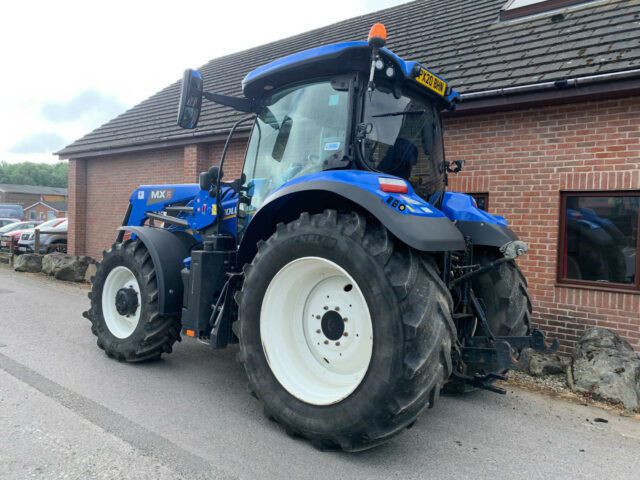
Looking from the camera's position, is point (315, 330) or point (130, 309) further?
point (130, 309)

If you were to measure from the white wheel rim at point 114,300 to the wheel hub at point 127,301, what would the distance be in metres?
0.11

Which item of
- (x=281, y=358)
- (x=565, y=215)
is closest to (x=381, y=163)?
(x=281, y=358)

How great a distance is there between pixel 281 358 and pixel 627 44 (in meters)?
5.48

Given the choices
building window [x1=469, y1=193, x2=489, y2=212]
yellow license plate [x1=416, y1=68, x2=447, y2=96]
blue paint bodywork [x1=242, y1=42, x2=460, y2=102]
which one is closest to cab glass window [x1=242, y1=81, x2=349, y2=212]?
blue paint bodywork [x1=242, y1=42, x2=460, y2=102]

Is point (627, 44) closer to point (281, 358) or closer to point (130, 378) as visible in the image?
point (281, 358)

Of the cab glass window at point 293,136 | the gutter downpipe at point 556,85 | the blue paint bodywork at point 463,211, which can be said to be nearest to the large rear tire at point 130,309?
the cab glass window at point 293,136

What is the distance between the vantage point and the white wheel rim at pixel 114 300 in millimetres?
4891

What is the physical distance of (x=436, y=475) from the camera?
2.81 m

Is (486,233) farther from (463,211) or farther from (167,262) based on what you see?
(167,262)

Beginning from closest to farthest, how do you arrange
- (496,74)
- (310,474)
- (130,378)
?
(310,474) < (130,378) < (496,74)

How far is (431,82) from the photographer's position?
12.1 feet

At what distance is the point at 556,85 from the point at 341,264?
4.08 meters

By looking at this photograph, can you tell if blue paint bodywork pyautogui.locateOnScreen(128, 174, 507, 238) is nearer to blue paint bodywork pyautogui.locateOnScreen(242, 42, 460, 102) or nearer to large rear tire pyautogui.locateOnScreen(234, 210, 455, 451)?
large rear tire pyautogui.locateOnScreen(234, 210, 455, 451)

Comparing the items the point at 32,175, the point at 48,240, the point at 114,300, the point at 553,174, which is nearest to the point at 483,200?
the point at 553,174
